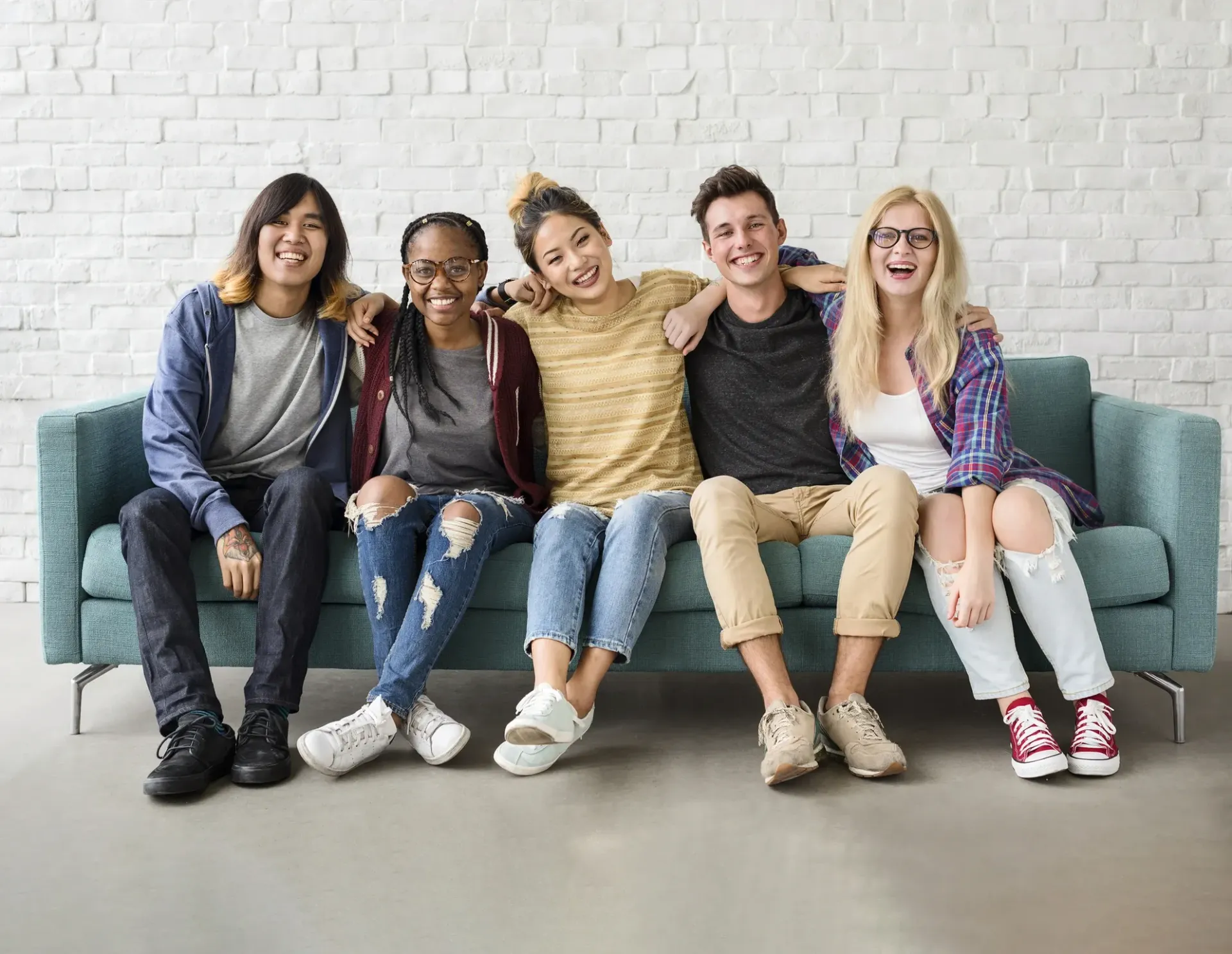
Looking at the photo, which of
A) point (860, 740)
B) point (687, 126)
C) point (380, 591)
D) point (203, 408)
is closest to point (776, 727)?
point (860, 740)

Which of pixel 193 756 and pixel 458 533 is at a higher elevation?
pixel 458 533

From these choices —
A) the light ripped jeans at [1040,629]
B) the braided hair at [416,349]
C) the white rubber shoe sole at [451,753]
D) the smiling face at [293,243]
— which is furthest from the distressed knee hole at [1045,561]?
the smiling face at [293,243]

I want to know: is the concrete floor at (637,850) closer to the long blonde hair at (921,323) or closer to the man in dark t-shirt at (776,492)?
the man in dark t-shirt at (776,492)

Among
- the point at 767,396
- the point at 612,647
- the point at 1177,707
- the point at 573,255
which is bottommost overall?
the point at 1177,707

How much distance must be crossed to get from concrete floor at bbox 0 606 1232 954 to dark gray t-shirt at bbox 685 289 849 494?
1.84 ft

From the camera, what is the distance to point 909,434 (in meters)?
2.42

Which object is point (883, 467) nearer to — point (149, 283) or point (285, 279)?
point (285, 279)

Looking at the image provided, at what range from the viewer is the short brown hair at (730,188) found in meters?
2.46

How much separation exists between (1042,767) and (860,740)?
32 cm

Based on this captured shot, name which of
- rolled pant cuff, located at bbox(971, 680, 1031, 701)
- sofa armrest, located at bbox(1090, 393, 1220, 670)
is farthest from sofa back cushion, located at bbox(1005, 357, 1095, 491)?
rolled pant cuff, located at bbox(971, 680, 1031, 701)

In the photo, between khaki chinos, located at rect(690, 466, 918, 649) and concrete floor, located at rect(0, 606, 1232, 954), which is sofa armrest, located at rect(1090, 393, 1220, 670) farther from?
khaki chinos, located at rect(690, 466, 918, 649)

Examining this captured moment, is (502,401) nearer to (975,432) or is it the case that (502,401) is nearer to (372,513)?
(372,513)

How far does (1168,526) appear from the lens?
7.59 feet

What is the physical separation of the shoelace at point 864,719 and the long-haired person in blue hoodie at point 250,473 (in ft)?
3.34
